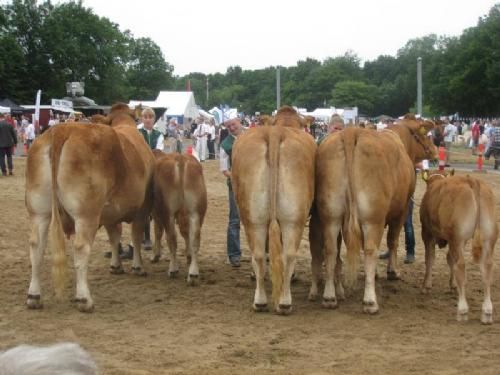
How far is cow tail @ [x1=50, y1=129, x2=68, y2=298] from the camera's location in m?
6.81

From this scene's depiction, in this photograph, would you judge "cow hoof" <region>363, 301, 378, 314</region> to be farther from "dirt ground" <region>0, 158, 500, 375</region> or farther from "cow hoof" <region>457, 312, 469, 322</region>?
"cow hoof" <region>457, 312, 469, 322</region>

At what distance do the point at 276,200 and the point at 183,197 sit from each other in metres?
1.89

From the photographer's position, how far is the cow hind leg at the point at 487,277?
6535mm

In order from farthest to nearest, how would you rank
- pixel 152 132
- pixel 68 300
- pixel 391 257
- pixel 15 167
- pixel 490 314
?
pixel 15 167 → pixel 152 132 → pixel 391 257 → pixel 68 300 → pixel 490 314

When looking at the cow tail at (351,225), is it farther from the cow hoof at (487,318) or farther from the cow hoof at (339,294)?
the cow hoof at (487,318)

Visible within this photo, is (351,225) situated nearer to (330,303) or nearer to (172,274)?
(330,303)

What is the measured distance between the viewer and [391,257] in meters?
8.73

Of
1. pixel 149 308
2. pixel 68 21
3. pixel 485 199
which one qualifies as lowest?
pixel 149 308

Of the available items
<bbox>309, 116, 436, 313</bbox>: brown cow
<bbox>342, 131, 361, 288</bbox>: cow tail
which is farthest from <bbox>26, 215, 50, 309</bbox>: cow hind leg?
<bbox>342, 131, 361, 288</bbox>: cow tail

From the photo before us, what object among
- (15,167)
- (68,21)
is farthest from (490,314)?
(68,21)

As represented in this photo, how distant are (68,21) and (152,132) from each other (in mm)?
Answer: 69140

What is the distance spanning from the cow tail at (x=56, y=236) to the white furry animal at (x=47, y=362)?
5.24 metres

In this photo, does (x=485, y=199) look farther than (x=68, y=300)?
No

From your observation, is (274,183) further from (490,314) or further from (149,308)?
(490,314)
